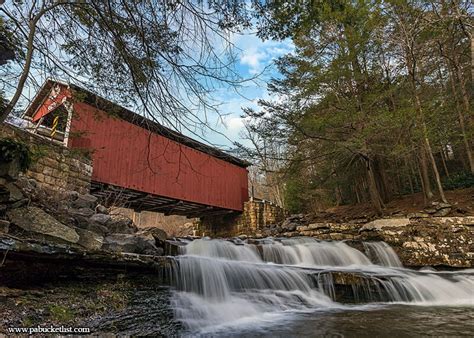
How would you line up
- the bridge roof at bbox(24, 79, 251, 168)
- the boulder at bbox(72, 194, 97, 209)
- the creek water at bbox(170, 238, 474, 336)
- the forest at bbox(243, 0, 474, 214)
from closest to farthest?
the bridge roof at bbox(24, 79, 251, 168) → the creek water at bbox(170, 238, 474, 336) → the boulder at bbox(72, 194, 97, 209) → the forest at bbox(243, 0, 474, 214)

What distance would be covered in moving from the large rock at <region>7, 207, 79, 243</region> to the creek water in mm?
1425

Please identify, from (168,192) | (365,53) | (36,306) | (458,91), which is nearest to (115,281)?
(36,306)

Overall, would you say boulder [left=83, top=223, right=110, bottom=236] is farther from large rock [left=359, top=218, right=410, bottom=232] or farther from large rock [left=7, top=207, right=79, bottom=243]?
large rock [left=359, top=218, right=410, bottom=232]

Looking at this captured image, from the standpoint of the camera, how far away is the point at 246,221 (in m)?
14.8

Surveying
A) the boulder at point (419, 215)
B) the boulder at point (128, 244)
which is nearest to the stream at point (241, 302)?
the boulder at point (128, 244)

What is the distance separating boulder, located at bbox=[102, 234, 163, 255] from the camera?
377 cm

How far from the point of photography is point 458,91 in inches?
333

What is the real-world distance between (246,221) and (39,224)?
12207 millimetres

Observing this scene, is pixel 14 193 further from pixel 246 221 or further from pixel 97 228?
pixel 246 221

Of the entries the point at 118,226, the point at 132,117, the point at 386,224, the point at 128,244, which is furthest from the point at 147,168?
the point at 386,224

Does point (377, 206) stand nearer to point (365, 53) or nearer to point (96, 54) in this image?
point (365, 53)

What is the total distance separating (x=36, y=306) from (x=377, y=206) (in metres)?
9.60

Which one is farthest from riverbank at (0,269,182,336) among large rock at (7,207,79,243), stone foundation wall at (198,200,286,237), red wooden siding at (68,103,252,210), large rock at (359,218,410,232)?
stone foundation wall at (198,200,286,237)

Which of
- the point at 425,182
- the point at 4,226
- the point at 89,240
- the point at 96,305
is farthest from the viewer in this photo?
the point at 425,182
